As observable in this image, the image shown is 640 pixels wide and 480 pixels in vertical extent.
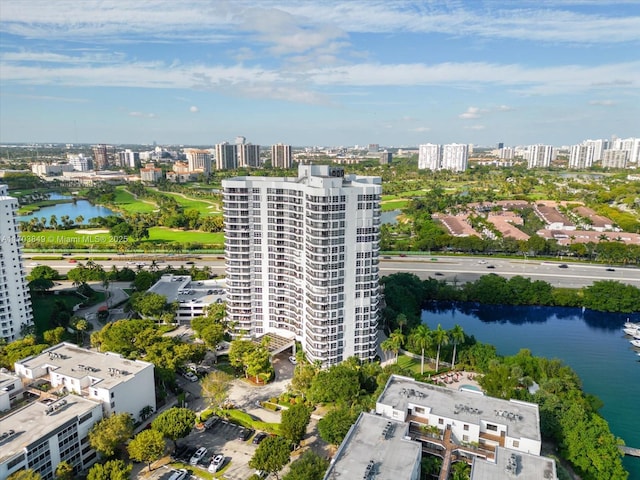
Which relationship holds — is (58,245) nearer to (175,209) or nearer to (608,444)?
(175,209)

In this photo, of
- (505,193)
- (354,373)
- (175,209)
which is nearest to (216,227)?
(175,209)

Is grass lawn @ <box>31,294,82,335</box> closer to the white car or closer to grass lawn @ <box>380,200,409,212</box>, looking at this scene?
the white car

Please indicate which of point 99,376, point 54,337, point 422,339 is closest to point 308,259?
point 422,339

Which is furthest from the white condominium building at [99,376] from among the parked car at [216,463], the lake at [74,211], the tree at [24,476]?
the lake at [74,211]

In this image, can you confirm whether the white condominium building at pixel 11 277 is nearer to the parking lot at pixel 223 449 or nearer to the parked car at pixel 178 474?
the parking lot at pixel 223 449

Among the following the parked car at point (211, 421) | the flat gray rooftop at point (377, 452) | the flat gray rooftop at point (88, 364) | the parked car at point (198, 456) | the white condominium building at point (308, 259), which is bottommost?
the parked car at point (211, 421)

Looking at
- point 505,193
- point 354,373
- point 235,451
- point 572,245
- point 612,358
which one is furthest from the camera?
point 505,193

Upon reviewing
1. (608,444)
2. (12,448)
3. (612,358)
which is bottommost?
(612,358)
